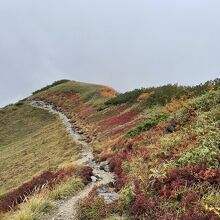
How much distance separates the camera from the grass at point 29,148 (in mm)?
32562

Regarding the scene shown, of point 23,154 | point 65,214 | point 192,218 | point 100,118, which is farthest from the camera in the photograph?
point 100,118

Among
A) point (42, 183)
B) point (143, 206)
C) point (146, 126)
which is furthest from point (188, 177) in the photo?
point (146, 126)

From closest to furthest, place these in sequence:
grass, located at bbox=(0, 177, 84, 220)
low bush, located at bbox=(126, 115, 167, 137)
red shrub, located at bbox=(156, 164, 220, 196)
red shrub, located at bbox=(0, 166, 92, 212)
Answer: red shrub, located at bbox=(156, 164, 220, 196), grass, located at bbox=(0, 177, 84, 220), red shrub, located at bbox=(0, 166, 92, 212), low bush, located at bbox=(126, 115, 167, 137)

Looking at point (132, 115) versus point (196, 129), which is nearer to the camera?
point (196, 129)

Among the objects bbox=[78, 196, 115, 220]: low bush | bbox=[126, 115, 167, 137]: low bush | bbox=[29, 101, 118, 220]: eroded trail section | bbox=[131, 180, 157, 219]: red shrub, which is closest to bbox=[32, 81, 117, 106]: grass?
bbox=[29, 101, 118, 220]: eroded trail section

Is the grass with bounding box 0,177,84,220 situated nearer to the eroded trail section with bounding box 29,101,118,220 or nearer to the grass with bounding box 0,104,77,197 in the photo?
the eroded trail section with bounding box 29,101,118,220

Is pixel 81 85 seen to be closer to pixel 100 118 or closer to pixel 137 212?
pixel 100 118

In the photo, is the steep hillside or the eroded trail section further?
the eroded trail section

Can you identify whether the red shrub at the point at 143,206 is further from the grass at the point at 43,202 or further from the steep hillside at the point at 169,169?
the grass at the point at 43,202

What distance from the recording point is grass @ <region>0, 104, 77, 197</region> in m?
32.6

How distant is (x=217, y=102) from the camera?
75.9ft

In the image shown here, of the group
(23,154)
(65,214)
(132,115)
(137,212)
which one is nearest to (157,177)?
(137,212)

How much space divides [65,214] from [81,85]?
2756 inches

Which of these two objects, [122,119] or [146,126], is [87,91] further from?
[146,126]
